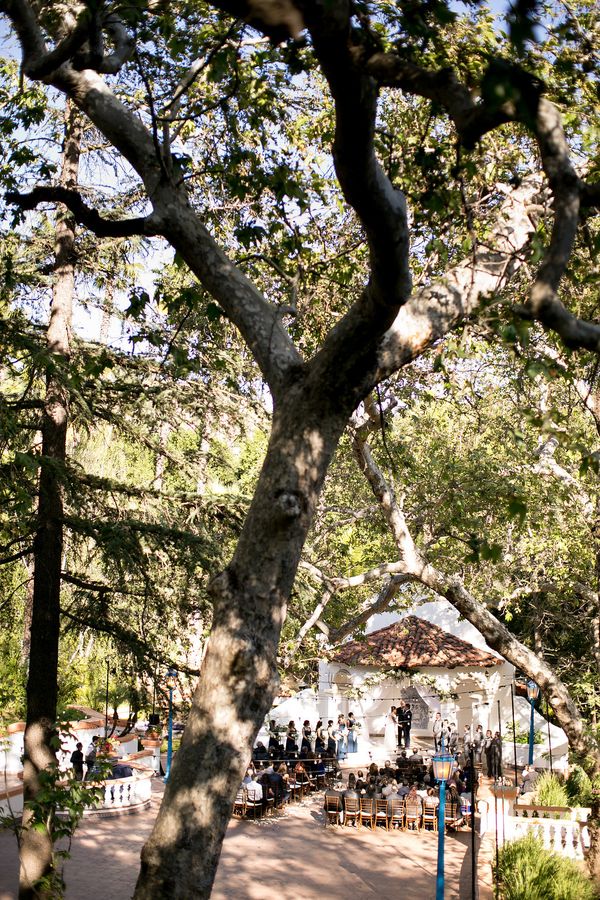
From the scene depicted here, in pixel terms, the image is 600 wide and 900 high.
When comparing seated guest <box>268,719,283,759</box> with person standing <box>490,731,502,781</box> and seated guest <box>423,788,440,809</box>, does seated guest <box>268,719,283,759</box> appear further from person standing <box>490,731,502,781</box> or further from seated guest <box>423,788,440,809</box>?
person standing <box>490,731,502,781</box>

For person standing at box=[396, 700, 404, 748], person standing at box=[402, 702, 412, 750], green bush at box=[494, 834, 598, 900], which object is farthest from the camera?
person standing at box=[402, 702, 412, 750]

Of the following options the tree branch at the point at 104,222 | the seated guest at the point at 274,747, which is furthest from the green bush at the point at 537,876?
the seated guest at the point at 274,747

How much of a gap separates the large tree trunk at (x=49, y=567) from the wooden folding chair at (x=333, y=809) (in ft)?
29.7

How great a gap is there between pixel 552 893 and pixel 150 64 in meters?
10.7

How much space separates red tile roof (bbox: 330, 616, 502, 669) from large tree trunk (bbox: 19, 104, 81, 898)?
13.2 meters

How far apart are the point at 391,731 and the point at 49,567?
18.4 meters

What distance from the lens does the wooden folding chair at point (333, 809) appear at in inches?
739

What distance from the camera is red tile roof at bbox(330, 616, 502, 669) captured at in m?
24.0

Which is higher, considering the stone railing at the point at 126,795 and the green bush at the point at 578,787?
the green bush at the point at 578,787

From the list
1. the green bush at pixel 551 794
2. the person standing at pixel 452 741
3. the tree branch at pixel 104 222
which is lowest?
the green bush at pixel 551 794

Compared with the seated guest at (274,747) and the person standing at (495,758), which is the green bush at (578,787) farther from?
the seated guest at (274,747)

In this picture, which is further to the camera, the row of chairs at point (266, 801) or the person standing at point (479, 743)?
the person standing at point (479, 743)

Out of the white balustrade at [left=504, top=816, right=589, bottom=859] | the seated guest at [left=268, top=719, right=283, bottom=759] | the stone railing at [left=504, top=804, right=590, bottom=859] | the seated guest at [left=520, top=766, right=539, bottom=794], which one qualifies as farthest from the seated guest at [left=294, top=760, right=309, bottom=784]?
the white balustrade at [left=504, top=816, right=589, bottom=859]

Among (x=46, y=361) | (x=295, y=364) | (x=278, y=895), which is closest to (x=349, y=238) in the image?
(x=46, y=361)
